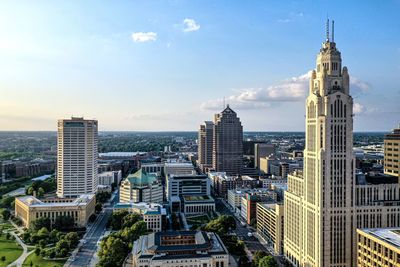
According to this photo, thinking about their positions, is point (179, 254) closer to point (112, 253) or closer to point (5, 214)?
point (112, 253)

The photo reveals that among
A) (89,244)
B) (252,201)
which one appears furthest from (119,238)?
(252,201)

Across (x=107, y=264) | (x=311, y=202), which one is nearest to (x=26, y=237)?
(x=107, y=264)

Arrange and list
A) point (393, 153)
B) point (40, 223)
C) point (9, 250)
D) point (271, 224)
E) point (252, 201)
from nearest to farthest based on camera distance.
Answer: point (9, 250) < point (271, 224) < point (393, 153) < point (40, 223) < point (252, 201)

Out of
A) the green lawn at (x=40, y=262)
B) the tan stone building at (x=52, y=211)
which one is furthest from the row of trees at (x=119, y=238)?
the green lawn at (x=40, y=262)

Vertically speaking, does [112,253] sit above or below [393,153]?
below

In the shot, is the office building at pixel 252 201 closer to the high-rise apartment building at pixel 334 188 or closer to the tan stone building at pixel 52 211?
the high-rise apartment building at pixel 334 188

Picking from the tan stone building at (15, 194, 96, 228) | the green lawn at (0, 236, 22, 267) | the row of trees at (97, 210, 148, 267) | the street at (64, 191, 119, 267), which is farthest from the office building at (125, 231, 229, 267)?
the tan stone building at (15, 194, 96, 228)
